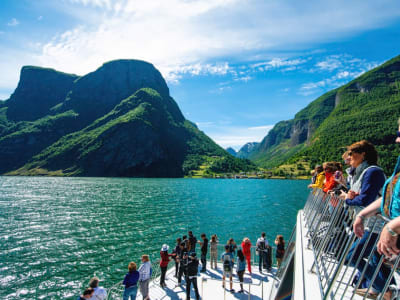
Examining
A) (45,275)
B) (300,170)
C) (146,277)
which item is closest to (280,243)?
(146,277)

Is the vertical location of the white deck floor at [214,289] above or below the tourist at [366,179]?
below

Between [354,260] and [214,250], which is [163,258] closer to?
[214,250]

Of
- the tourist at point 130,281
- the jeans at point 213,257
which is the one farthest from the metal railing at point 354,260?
the jeans at point 213,257

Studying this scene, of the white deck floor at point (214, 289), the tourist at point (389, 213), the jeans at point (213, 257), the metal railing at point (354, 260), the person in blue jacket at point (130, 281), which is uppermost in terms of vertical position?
the tourist at point (389, 213)

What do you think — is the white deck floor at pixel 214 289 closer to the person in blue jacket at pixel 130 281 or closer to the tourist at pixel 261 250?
the tourist at pixel 261 250

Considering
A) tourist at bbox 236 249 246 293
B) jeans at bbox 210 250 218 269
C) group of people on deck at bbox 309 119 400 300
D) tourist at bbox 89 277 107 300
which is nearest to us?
group of people on deck at bbox 309 119 400 300

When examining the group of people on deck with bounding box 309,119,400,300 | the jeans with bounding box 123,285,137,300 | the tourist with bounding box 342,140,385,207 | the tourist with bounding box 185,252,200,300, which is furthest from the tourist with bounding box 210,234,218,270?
the tourist with bounding box 342,140,385,207

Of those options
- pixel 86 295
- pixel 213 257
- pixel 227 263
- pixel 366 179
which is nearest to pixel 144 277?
pixel 86 295

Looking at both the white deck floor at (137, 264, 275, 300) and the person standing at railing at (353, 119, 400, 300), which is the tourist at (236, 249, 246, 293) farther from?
the person standing at railing at (353, 119, 400, 300)

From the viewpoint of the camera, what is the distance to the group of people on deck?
1.99m

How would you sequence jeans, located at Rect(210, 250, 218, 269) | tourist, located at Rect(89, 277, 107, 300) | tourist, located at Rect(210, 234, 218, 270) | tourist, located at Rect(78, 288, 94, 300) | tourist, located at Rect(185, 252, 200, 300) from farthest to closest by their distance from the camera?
jeans, located at Rect(210, 250, 218, 269)
tourist, located at Rect(210, 234, 218, 270)
tourist, located at Rect(185, 252, 200, 300)
tourist, located at Rect(89, 277, 107, 300)
tourist, located at Rect(78, 288, 94, 300)

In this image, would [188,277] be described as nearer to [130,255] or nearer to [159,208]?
[130,255]

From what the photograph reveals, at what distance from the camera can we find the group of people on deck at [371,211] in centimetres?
199

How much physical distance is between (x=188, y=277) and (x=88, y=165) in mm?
194549
